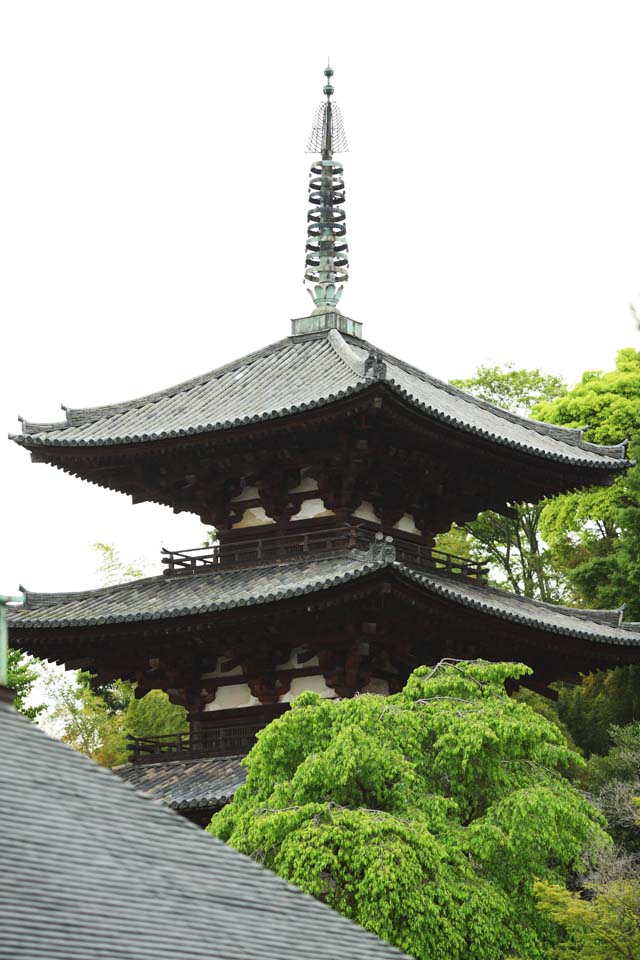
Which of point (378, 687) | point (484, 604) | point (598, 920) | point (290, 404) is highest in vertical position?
point (290, 404)

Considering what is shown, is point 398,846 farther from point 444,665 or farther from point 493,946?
point 444,665

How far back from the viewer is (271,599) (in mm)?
21844

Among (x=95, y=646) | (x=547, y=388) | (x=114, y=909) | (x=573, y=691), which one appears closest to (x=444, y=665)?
(x=95, y=646)

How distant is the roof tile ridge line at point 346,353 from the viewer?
79.3 ft

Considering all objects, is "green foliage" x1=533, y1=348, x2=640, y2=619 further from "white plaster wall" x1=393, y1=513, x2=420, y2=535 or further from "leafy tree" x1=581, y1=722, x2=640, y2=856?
"white plaster wall" x1=393, y1=513, x2=420, y2=535

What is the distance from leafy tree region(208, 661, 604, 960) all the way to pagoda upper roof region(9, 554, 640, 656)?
3.16 meters

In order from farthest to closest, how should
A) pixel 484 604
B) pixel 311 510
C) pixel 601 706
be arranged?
1. pixel 601 706
2. pixel 311 510
3. pixel 484 604

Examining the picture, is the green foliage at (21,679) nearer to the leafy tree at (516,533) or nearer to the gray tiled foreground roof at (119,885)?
the leafy tree at (516,533)

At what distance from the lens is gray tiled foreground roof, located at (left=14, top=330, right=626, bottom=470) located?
23875mm

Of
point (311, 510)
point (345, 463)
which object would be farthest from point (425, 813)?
point (311, 510)

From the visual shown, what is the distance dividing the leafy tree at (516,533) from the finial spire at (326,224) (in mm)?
18473

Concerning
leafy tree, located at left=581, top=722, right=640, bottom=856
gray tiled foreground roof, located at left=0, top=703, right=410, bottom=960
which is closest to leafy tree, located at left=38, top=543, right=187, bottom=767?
leafy tree, located at left=581, top=722, right=640, bottom=856

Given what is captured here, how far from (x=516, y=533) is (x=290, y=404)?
25.7m

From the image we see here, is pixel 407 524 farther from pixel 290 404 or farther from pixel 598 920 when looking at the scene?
pixel 598 920
